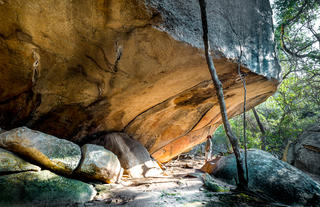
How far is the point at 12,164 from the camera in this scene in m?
2.32

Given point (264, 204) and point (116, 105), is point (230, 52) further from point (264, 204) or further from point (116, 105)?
point (116, 105)

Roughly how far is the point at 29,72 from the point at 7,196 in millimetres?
2205

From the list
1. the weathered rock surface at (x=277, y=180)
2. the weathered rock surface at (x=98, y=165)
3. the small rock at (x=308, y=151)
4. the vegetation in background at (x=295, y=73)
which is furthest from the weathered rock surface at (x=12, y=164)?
the small rock at (x=308, y=151)

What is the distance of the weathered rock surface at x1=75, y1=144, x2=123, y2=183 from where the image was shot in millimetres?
2940

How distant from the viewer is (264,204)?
2.17 meters

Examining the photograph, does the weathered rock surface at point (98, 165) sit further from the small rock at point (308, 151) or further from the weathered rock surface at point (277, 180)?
the small rock at point (308, 151)

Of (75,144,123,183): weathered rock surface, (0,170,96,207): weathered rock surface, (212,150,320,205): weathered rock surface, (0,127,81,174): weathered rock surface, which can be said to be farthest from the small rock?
(0,127,81,174): weathered rock surface

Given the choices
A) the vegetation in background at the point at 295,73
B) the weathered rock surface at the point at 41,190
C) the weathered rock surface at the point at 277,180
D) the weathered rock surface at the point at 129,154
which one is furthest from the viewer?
the vegetation in background at the point at 295,73

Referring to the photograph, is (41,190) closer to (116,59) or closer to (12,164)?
(12,164)

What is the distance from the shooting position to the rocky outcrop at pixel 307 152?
6.32 meters

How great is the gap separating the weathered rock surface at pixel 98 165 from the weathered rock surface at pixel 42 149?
0.15 m

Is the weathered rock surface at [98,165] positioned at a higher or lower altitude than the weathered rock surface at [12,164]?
lower

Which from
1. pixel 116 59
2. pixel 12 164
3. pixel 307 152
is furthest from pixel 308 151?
pixel 12 164

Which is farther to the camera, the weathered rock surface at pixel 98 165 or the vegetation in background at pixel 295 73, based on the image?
the vegetation in background at pixel 295 73
